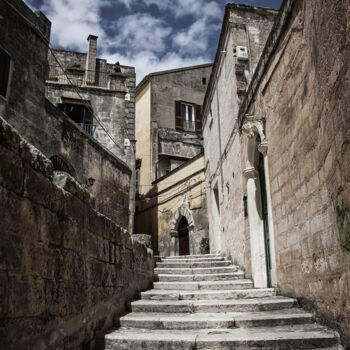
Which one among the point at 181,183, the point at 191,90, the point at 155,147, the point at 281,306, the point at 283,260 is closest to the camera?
the point at 281,306

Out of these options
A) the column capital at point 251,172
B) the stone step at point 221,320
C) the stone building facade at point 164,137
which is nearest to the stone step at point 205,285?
the stone step at point 221,320

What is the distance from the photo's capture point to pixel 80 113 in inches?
561

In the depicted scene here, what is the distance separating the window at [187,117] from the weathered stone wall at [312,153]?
625 inches

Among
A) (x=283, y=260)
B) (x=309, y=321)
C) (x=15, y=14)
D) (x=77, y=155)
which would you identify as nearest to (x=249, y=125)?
(x=283, y=260)

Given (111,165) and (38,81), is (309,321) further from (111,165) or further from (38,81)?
(111,165)

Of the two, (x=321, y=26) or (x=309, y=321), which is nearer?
(x=321, y=26)

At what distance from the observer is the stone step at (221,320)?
3914 mm

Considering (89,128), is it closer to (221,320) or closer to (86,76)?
(86,76)

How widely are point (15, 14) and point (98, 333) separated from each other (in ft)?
23.8

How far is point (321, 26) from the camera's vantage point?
3.29 m

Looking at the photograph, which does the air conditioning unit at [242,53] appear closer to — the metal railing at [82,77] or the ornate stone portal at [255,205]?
the ornate stone portal at [255,205]

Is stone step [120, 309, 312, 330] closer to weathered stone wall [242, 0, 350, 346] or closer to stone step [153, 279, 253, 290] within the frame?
weathered stone wall [242, 0, 350, 346]

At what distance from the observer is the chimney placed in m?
16.0

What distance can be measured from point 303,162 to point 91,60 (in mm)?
14516
